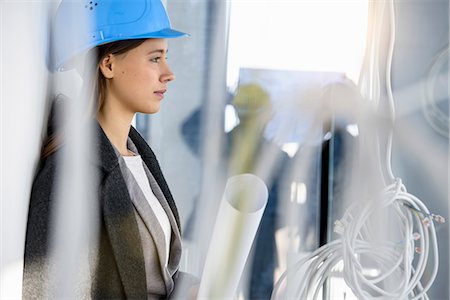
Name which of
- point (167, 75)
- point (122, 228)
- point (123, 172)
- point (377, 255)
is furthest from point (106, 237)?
point (377, 255)

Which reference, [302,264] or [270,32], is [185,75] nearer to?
[270,32]

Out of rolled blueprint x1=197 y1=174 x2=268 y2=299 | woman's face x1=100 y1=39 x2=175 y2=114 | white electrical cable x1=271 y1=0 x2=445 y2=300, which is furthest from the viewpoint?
woman's face x1=100 y1=39 x2=175 y2=114

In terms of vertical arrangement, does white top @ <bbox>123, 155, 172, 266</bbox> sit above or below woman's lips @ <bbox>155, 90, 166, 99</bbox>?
below

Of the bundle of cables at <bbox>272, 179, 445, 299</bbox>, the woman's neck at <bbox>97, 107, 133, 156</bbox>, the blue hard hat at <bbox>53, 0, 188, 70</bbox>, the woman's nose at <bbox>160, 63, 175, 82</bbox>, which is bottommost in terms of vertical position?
the bundle of cables at <bbox>272, 179, 445, 299</bbox>

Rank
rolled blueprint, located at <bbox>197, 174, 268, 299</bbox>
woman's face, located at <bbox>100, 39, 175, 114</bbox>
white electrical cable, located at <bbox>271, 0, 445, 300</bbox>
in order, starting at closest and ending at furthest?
1. rolled blueprint, located at <bbox>197, 174, 268, 299</bbox>
2. white electrical cable, located at <bbox>271, 0, 445, 300</bbox>
3. woman's face, located at <bbox>100, 39, 175, 114</bbox>

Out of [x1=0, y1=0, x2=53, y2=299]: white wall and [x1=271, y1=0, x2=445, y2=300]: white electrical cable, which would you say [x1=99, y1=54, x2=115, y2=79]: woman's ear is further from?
[x1=271, y1=0, x2=445, y2=300]: white electrical cable

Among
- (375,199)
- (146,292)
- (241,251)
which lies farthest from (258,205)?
(146,292)

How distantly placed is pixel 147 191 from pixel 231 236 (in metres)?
0.38

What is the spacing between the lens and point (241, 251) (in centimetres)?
76

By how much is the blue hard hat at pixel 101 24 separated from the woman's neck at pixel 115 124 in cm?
10

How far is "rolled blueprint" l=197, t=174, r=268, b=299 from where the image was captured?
755 mm

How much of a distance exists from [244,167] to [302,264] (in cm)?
16

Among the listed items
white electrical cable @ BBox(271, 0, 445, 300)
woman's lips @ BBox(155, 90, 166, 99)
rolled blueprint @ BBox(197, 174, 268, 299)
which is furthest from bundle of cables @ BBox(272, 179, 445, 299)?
woman's lips @ BBox(155, 90, 166, 99)

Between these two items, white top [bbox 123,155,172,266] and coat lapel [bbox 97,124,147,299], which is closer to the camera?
coat lapel [bbox 97,124,147,299]
